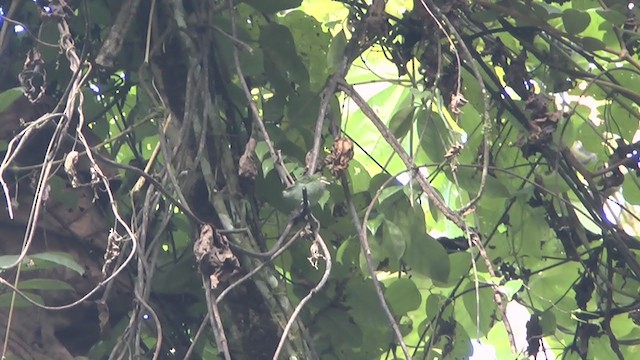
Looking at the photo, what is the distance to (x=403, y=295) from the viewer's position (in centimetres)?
135

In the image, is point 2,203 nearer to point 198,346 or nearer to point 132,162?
point 132,162

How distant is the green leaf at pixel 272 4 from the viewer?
1332 millimetres

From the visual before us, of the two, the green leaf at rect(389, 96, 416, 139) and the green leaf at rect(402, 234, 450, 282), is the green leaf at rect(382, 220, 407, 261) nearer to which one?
the green leaf at rect(402, 234, 450, 282)

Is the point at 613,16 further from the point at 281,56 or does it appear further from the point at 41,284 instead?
the point at 41,284

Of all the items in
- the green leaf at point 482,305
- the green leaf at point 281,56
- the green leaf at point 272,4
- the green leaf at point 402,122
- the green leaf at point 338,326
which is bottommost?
the green leaf at point 338,326

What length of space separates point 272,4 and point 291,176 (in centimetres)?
34

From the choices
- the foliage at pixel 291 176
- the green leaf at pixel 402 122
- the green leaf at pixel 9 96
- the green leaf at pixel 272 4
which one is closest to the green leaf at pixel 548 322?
the foliage at pixel 291 176

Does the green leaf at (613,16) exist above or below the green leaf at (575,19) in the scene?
above

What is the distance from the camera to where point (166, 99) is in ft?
4.05

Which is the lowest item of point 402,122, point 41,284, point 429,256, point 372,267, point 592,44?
point 41,284

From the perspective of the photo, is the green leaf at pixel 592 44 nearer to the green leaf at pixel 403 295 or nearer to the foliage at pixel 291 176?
the foliage at pixel 291 176

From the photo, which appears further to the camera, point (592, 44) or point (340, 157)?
point (592, 44)

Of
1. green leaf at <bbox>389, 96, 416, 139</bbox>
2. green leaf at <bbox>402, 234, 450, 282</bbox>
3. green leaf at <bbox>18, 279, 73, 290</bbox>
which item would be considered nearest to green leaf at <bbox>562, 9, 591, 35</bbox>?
green leaf at <bbox>389, 96, 416, 139</bbox>

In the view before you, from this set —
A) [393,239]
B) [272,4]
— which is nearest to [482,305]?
[393,239]
